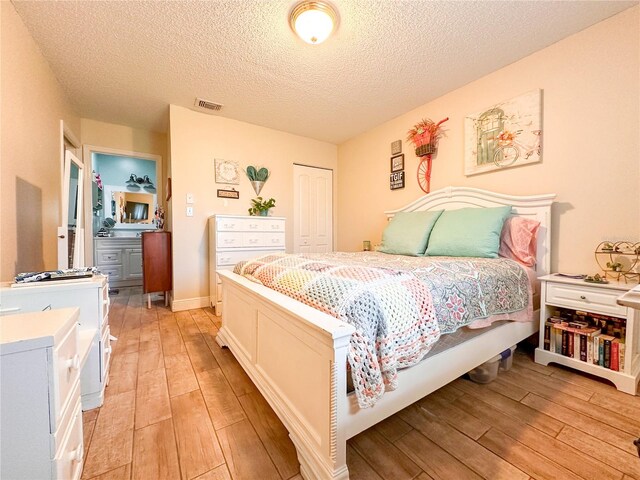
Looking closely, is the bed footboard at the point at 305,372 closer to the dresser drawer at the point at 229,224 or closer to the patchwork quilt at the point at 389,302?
the patchwork quilt at the point at 389,302

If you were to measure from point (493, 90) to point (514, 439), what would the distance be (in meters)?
2.70

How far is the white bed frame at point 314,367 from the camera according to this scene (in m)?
0.87

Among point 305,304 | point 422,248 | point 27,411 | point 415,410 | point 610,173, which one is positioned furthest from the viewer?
point 422,248

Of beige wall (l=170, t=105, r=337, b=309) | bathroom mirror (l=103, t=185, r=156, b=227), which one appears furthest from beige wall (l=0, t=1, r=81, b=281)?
bathroom mirror (l=103, t=185, r=156, b=227)

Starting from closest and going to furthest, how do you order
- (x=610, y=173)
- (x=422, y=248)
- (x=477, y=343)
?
(x=477, y=343) < (x=610, y=173) < (x=422, y=248)

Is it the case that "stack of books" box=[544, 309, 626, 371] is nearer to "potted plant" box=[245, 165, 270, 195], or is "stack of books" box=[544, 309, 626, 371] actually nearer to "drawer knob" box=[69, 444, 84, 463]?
"drawer knob" box=[69, 444, 84, 463]

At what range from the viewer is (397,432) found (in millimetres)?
1185

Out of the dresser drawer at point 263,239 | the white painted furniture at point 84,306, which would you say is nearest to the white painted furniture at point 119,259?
the dresser drawer at point 263,239

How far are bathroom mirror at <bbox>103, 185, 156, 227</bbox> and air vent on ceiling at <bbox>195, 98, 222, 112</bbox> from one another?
288cm

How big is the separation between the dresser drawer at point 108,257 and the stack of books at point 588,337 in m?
5.44

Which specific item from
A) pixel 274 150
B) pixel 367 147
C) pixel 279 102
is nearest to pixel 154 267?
pixel 274 150

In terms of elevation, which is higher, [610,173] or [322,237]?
[610,173]

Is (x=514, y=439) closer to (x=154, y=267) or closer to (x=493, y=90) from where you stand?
(x=493, y=90)

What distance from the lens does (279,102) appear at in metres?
2.95
